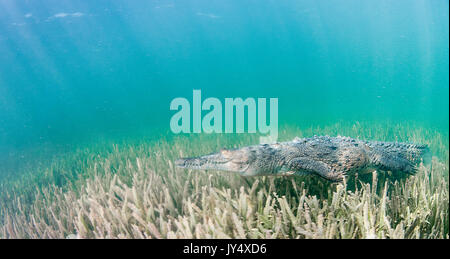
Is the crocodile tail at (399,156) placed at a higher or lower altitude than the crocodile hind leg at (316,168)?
higher

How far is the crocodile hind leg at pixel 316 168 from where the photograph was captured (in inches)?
92.0

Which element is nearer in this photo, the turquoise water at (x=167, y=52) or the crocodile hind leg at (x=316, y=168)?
the crocodile hind leg at (x=316, y=168)

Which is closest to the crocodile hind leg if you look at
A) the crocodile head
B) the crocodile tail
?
the crocodile head

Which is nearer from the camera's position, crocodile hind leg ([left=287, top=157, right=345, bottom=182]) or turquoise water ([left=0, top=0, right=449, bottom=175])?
crocodile hind leg ([left=287, top=157, right=345, bottom=182])

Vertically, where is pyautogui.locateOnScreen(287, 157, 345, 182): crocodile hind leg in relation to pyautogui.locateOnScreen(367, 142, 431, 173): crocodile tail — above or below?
below

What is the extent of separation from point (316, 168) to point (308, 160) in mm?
110

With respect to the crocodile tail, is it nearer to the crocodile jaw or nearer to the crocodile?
the crocodile

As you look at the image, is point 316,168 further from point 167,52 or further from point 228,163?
point 167,52

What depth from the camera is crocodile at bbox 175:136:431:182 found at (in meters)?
2.39

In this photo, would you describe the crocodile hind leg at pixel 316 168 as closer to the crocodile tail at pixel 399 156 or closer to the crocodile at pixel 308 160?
the crocodile at pixel 308 160

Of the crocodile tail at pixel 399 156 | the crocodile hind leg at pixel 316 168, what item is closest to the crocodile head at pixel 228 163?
the crocodile hind leg at pixel 316 168
